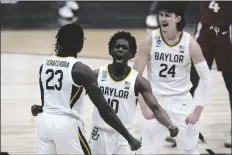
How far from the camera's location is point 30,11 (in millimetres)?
17219

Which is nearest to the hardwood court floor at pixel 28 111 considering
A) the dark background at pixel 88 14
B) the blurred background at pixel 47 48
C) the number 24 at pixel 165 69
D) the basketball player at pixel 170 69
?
the blurred background at pixel 47 48

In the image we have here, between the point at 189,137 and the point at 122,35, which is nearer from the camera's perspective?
the point at 122,35

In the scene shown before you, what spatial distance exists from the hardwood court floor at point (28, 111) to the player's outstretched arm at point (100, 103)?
8.85 ft

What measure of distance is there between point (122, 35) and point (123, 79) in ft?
1.20

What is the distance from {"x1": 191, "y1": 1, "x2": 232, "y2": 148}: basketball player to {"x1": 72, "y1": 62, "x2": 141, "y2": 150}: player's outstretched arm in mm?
3021

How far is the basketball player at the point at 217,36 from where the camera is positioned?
8602 millimetres

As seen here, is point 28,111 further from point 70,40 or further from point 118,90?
point 70,40

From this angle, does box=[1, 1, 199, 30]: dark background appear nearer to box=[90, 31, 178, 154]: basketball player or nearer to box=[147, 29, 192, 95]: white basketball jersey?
box=[147, 29, 192, 95]: white basketball jersey

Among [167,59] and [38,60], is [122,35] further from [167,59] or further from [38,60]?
[38,60]

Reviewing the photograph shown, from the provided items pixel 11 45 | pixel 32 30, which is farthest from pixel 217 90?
pixel 32 30

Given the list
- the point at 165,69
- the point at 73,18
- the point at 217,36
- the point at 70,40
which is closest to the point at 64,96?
the point at 70,40

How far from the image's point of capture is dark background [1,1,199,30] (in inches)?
651

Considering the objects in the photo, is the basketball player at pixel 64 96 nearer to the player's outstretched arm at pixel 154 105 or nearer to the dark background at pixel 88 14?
the player's outstretched arm at pixel 154 105

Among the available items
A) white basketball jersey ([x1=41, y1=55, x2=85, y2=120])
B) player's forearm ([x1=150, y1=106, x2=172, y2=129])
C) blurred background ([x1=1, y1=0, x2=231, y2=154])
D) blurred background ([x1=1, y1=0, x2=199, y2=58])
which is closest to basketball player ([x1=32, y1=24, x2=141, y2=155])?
white basketball jersey ([x1=41, y1=55, x2=85, y2=120])
